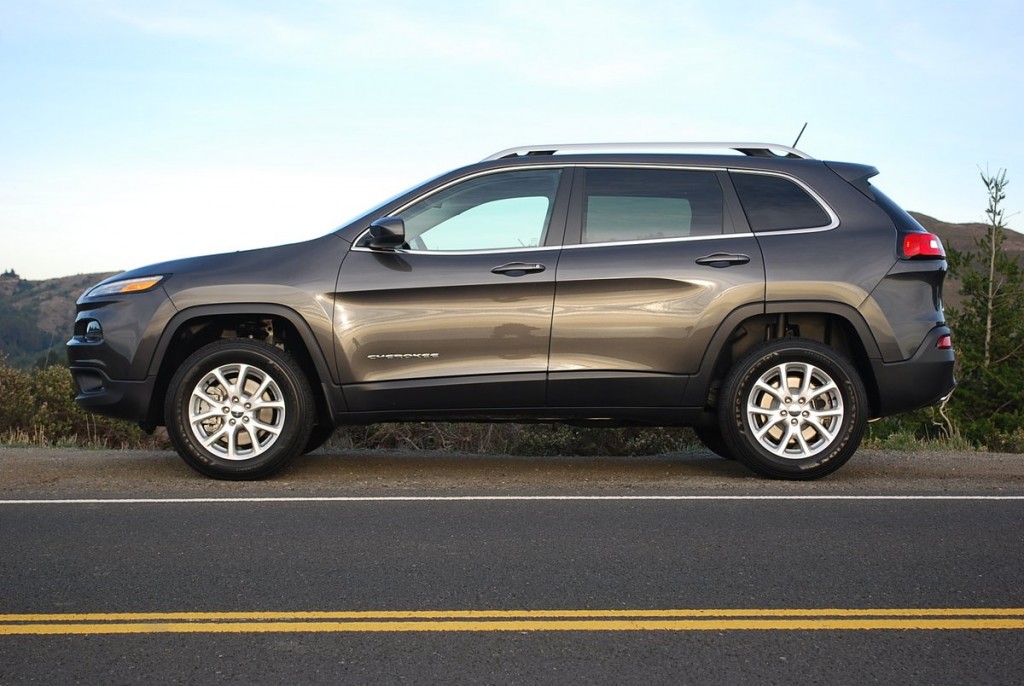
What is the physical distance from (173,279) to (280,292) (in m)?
0.78

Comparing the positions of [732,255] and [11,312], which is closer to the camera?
[732,255]

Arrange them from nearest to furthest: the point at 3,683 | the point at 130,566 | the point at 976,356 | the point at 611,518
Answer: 1. the point at 3,683
2. the point at 130,566
3. the point at 611,518
4. the point at 976,356

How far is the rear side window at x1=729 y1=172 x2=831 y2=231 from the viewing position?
304 inches

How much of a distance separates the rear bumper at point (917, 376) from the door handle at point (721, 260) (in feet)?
3.75

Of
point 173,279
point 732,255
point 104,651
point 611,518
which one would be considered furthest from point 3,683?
point 732,255

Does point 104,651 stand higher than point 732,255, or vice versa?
point 732,255

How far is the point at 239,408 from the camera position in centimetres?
754

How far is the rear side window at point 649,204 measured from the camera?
300 inches

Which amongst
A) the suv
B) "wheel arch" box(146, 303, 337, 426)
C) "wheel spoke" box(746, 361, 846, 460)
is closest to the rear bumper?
the suv

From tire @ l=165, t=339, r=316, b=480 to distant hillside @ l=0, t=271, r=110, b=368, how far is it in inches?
5571

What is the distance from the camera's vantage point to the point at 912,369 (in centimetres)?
750

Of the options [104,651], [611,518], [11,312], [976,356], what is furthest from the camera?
[11,312]

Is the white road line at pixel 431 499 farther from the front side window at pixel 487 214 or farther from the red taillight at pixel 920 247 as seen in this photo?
the front side window at pixel 487 214

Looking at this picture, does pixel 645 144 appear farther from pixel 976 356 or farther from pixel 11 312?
pixel 11 312
